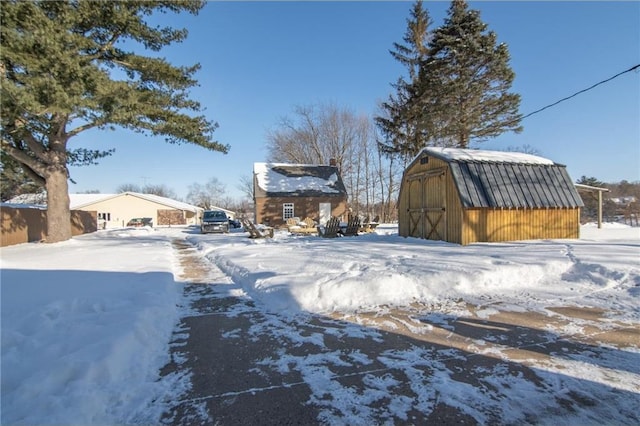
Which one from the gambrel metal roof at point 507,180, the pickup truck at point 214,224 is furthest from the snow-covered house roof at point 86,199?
the gambrel metal roof at point 507,180

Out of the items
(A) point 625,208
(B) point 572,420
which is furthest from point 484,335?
(A) point 625,208

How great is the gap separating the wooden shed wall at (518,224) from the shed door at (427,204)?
1212mm

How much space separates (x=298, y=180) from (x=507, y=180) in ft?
69.0

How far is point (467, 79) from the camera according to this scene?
24031mm

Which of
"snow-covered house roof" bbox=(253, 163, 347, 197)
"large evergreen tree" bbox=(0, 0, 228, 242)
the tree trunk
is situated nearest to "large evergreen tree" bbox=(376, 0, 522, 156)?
"snow-covered house roof" bbox=(253, 163, 347, 197)

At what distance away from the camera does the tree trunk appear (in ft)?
50.6

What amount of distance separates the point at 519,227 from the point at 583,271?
6737 mm

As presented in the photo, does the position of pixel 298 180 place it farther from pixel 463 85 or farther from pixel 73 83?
pixel 73 83

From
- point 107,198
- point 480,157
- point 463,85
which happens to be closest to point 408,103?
point 463,85

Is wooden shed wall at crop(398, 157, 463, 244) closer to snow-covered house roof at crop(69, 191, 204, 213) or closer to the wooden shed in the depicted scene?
the wooden shed

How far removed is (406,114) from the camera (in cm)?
2722

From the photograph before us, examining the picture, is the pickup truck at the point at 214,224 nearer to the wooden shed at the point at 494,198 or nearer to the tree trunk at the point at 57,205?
the tree trunk at the point at 57,205

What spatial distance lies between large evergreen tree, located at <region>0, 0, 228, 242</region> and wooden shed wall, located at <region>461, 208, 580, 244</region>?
11994 mm

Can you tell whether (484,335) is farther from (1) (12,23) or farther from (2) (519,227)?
(1) (12,23)
